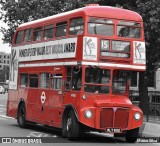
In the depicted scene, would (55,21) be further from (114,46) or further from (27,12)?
(27,12)

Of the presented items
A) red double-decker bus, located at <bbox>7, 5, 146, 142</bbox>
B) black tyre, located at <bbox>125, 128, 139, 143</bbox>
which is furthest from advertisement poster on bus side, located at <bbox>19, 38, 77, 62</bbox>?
black tyre, located at <bbox>125, 128, 139, 143</bbox>

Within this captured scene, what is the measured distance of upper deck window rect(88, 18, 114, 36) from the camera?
16578mm

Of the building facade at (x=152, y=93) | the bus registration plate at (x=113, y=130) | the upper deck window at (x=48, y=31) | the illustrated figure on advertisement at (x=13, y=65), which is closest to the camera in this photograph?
the bus registration plate at (x=113, y=130)

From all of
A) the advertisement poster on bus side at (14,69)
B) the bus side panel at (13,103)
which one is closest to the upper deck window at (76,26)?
the advertisement poster on bus side at (14,69)

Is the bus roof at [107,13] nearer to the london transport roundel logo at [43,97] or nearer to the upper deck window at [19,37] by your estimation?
the london transport roundel logo at [43,97]

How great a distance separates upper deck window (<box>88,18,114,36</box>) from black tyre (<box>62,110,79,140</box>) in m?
2.72

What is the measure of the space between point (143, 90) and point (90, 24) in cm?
1319

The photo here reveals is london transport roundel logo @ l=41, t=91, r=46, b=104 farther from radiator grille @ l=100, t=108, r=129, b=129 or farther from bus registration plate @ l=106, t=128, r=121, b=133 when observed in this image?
bus registration plate @ l=106, t=128, r=121, b=133

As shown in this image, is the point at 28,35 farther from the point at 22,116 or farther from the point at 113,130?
the point at 113,130

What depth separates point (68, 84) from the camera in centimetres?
1733

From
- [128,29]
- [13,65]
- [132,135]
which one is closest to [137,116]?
[132,135]

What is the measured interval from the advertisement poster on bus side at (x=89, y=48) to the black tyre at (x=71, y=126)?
1.88 metres

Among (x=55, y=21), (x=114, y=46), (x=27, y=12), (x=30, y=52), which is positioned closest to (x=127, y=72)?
(x=114, y=46)

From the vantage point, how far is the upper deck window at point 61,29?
18062 mm
